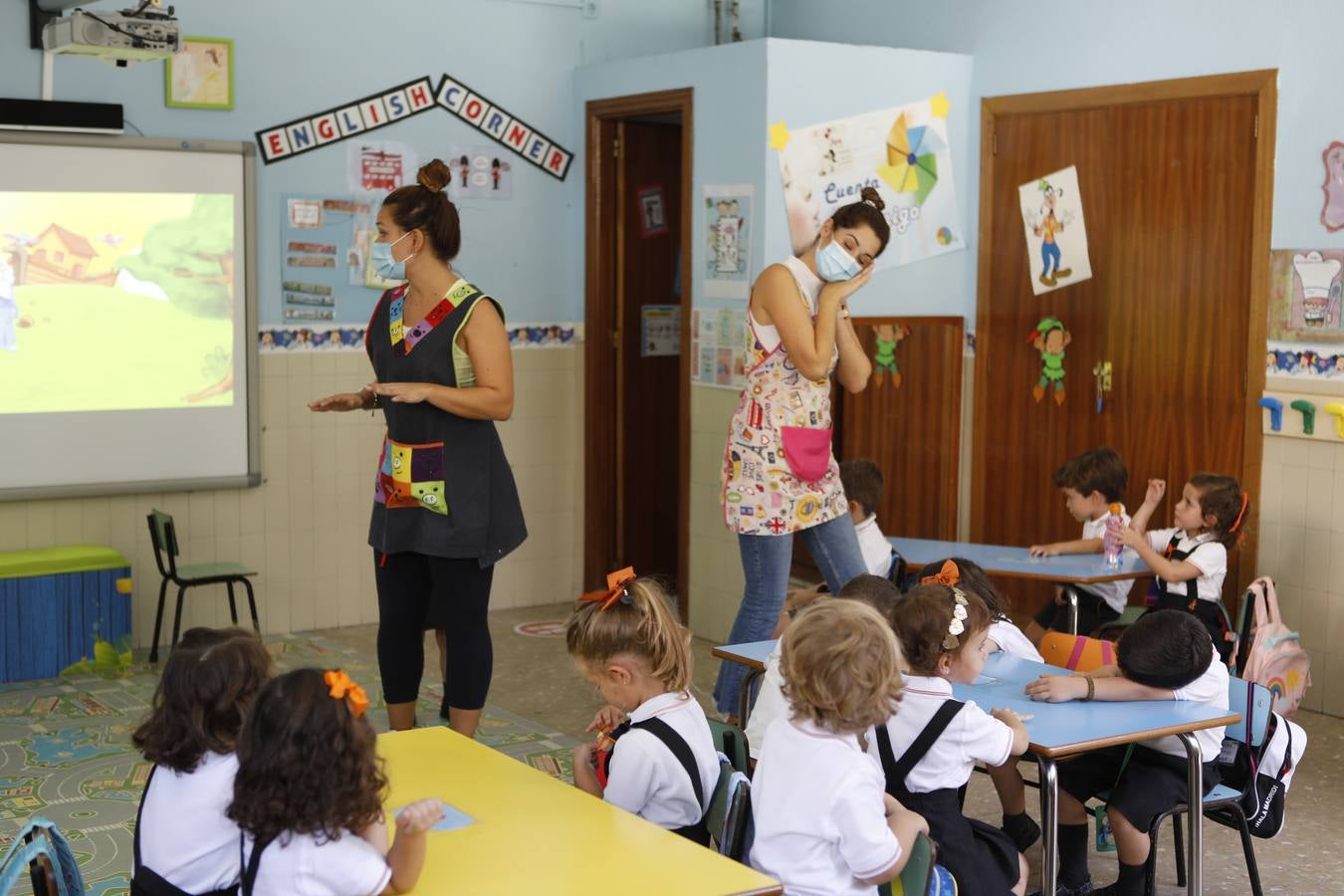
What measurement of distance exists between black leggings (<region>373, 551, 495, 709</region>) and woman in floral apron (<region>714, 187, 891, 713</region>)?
0.86 m

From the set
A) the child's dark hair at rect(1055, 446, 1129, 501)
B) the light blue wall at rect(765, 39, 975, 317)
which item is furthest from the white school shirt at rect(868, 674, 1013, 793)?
the light blue wall at rect(765, 39, 975, 317)

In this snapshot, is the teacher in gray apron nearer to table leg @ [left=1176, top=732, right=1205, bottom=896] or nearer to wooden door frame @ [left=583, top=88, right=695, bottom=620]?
table leg @ [left=1176, top=732, right=1205, bottom=896]

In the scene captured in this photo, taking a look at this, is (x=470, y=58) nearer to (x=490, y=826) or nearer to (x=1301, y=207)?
(x=1301, y=207)

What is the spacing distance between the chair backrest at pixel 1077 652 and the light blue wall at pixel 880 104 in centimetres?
251

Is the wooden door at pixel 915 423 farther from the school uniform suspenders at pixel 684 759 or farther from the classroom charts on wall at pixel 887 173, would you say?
the school uniform suspenders at pixel 684 759

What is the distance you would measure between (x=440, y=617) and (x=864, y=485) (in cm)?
146

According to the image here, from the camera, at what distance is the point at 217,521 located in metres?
6.22

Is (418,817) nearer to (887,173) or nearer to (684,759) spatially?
(684,759)

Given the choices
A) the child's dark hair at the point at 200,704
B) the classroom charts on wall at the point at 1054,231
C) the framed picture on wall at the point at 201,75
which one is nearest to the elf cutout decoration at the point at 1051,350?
the classroom charts on wall at the point at 1054,231

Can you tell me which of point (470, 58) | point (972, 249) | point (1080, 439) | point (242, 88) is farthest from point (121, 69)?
point (1080, 439)

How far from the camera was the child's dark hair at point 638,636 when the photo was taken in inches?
106

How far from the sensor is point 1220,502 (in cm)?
457

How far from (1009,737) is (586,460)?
4452mm

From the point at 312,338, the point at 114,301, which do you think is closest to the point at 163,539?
the point at 114,301
